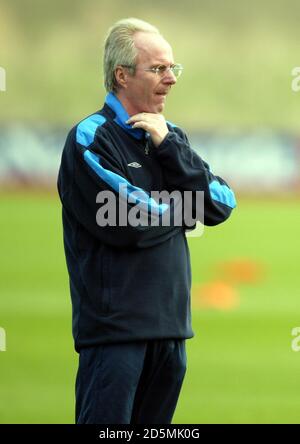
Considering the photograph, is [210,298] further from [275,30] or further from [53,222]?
[275,30]

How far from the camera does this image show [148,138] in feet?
6.50

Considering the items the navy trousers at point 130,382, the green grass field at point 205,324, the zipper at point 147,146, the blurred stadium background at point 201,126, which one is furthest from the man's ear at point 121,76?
the blurred stadium background at point 201,126

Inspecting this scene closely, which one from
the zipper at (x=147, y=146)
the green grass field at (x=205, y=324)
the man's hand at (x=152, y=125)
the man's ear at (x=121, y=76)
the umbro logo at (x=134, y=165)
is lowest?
the green grass field at (x=205, y=324)

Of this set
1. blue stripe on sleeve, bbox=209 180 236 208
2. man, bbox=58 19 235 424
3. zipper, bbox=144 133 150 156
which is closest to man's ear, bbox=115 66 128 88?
man, bbox=58 19 235 424

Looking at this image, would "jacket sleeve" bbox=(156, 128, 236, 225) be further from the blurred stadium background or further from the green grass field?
the blurred stadium background

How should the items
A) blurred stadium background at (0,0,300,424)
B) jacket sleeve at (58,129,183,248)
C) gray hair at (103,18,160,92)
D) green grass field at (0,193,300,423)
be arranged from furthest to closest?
blurred stadium background at (0,0,300,424) → green grass field at (0,193,300,423) → gray hair at (103,18,160,92) → jacket sleeve at (58,129,183,248)

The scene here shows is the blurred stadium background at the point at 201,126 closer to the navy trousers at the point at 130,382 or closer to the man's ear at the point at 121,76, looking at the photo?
the navy trousers at the point at 130,382

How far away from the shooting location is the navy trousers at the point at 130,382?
6.14ft

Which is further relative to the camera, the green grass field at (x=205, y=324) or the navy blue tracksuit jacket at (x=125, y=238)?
the green grass field at (x=205, y=324)

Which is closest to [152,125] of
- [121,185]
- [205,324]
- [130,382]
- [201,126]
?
[121,185]

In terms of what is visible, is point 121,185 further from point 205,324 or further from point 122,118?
point 205,324

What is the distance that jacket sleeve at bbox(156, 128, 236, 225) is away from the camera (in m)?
1.90

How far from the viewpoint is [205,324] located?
17.0 ft

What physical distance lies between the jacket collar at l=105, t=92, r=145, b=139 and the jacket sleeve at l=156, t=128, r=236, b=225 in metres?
0.07
